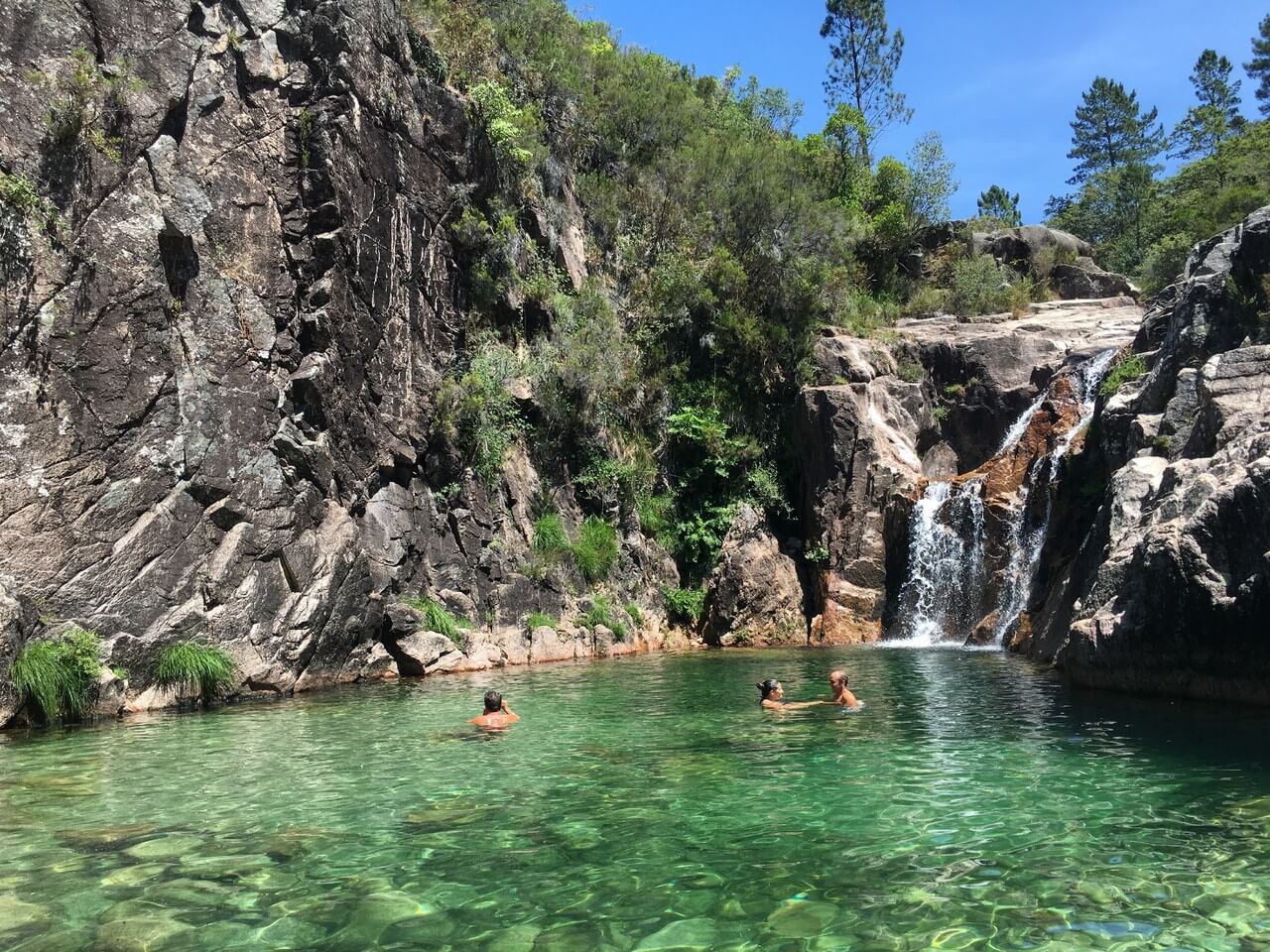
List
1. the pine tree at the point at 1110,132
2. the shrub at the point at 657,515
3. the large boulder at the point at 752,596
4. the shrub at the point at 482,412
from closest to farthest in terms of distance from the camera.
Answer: the shrub at the point at 482,412 → the large boulder at the point at 752,596 → the shrub at the point at 657,515 → the pine tree at the point at 1110,132

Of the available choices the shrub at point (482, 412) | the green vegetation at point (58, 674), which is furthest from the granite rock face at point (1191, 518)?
the green vegetation at point (58, 674)

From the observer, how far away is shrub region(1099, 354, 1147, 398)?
19000mm

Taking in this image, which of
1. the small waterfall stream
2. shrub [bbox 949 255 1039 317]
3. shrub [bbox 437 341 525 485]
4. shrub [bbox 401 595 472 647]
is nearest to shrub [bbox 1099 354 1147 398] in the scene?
the small waterfall stream

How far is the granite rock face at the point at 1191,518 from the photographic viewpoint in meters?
10.4

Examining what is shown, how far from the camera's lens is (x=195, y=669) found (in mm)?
13281

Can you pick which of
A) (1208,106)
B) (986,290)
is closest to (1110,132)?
(1208,106)

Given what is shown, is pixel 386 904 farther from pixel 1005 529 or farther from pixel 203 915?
pixel 1005 529

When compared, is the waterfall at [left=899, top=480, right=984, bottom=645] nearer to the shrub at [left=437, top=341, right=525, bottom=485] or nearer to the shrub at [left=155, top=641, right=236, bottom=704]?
the shrub at [left=437, top=341, right=525, bottom=485]

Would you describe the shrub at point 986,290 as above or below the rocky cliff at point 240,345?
above

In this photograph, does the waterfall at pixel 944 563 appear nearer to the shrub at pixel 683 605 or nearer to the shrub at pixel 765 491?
the shrub at pixel 765 491

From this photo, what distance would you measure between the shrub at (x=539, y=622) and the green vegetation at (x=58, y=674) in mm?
9313

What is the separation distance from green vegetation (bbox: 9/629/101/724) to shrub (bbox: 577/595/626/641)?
11.3 m

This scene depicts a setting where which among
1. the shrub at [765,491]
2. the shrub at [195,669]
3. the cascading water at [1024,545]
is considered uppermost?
the shrub at [765,491]

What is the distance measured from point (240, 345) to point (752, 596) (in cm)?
1541
